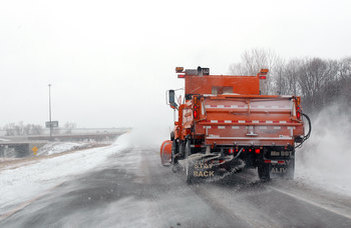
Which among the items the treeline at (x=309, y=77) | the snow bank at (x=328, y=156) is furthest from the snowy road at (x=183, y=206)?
the treeline at (x=309, y=77)

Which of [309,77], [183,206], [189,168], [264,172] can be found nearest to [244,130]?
[264,172]

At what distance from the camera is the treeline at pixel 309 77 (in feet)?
93.1

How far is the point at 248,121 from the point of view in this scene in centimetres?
764

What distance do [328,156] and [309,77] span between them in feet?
95.7

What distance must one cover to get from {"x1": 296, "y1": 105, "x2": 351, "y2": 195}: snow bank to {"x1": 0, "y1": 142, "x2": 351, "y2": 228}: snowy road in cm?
103

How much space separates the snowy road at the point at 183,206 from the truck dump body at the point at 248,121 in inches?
45.8

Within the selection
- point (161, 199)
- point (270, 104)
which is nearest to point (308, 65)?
point (270, 104)

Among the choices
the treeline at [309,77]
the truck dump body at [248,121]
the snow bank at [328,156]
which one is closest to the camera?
the truck dump body at [248,121]

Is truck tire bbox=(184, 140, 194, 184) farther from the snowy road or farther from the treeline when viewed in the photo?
the treeline

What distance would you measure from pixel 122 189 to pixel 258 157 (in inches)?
136

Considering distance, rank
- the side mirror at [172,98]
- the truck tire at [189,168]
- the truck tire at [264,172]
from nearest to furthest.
A: the truck tire at [189,168] → the truck tire at [264,172] → the side mirror at [172,98]

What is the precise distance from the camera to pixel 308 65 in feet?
128

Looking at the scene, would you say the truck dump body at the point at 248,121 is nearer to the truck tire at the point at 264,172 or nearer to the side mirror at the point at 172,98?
the truck tire at the point at 264,172

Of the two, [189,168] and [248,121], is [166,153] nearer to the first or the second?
[189,168]
